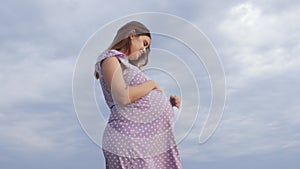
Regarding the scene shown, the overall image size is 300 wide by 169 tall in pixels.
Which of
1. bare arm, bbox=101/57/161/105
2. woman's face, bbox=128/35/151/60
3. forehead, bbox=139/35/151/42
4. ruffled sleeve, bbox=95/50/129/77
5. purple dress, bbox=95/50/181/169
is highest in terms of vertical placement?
forehead, bbox=139/35/151/42

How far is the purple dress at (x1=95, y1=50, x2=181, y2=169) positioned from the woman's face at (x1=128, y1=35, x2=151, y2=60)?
10cm

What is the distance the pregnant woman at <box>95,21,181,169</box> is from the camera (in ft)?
8.50

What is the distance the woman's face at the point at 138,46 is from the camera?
280 cm

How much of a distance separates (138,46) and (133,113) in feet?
1.46

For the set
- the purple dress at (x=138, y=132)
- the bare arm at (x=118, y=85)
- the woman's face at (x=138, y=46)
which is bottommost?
the purple dress at (x=138, y=132)

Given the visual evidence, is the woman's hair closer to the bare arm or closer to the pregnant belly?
the bare arm

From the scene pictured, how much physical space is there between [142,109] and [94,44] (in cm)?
55

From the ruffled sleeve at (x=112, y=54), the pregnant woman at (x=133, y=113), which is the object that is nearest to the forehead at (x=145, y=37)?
the pregnant woman at (x=133, y=113)

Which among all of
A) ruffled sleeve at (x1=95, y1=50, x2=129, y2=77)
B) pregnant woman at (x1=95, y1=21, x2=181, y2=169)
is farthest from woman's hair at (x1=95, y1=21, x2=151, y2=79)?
ruffled sleeve at (x1=95, y1=50, x2=129, y2=77)

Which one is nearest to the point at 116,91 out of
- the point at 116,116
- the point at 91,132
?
the point at 116,116

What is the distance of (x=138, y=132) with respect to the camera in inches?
104

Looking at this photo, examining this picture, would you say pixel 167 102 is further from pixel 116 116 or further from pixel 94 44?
pixel 94 44

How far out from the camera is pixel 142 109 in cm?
265

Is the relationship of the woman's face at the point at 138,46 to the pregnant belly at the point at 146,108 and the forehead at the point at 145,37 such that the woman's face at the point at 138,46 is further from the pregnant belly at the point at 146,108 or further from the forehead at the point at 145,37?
the pregnant belly at the point at 146,108
